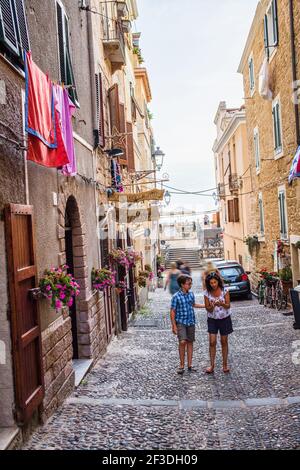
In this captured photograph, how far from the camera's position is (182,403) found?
20.6 feet

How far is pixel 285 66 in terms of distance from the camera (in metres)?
13.4

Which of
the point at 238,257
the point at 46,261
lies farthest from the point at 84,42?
the point at 238,257

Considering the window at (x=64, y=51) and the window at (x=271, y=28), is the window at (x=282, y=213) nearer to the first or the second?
the window at (x=271, y=28)

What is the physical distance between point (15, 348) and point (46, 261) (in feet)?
5.49

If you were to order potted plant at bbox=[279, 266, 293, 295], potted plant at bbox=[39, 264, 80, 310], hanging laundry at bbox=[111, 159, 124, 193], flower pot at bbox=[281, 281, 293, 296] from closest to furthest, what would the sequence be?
potted plant at bbox=[39, 264, 80, 310]
hanging laundry at bbox=[111, 159, 124, 193]
potted plant at bbox=[279, 266, 293, 295]
flower pot at bbox=[281, 281, 293, 296]

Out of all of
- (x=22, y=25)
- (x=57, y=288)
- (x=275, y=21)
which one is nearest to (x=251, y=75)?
(x=275, y=21)

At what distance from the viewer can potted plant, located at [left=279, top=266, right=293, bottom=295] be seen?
14.4 meters

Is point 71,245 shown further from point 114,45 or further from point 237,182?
point 237,182

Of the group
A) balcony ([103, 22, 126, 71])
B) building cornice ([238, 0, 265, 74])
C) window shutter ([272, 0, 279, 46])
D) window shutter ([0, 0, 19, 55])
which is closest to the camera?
window shutter ([0, 0, 19, 55])

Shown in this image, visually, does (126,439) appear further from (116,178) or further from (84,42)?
(116,178)

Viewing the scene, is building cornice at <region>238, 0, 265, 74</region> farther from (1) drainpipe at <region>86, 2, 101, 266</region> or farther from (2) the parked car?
(2) the parked car

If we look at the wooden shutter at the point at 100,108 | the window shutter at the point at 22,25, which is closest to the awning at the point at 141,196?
the wooden shutter at the point at 100,108

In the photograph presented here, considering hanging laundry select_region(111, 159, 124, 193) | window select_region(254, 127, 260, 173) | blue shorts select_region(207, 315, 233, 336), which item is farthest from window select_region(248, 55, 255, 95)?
blue shorts select_region(207, 315, 233, 336)

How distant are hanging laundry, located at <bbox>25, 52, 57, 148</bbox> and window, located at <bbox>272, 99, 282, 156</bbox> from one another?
10.4 m
